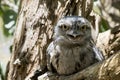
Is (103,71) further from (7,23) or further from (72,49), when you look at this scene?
(7,23)

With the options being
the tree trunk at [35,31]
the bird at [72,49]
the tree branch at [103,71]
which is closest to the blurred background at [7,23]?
the tree trunk at [35,31]

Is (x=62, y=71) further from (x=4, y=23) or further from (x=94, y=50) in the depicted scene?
(x=4, y=23)

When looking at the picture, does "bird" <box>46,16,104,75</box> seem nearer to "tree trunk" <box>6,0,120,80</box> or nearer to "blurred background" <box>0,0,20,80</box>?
"tree trunk" <box>6,0,120,80</box>

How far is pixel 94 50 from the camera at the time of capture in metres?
3.11

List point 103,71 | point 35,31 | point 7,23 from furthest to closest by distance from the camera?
point 7,23
point 35,31
point 103,71

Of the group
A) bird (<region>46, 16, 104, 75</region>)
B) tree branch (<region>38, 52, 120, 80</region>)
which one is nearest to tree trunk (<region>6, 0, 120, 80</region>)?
bird (<region>46, 16, 104, 75</region>)

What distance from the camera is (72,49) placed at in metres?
3.09

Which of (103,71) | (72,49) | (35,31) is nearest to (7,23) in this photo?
(35,31)

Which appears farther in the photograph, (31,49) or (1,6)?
(1,6)

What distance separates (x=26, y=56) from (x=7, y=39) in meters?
1.44

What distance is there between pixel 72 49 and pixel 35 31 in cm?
51

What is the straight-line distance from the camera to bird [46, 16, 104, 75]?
9.93 feet

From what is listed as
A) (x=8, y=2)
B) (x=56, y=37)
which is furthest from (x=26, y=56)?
(x=8, y=2)

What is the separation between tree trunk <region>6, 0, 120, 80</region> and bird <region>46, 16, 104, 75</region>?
0.18 meters
